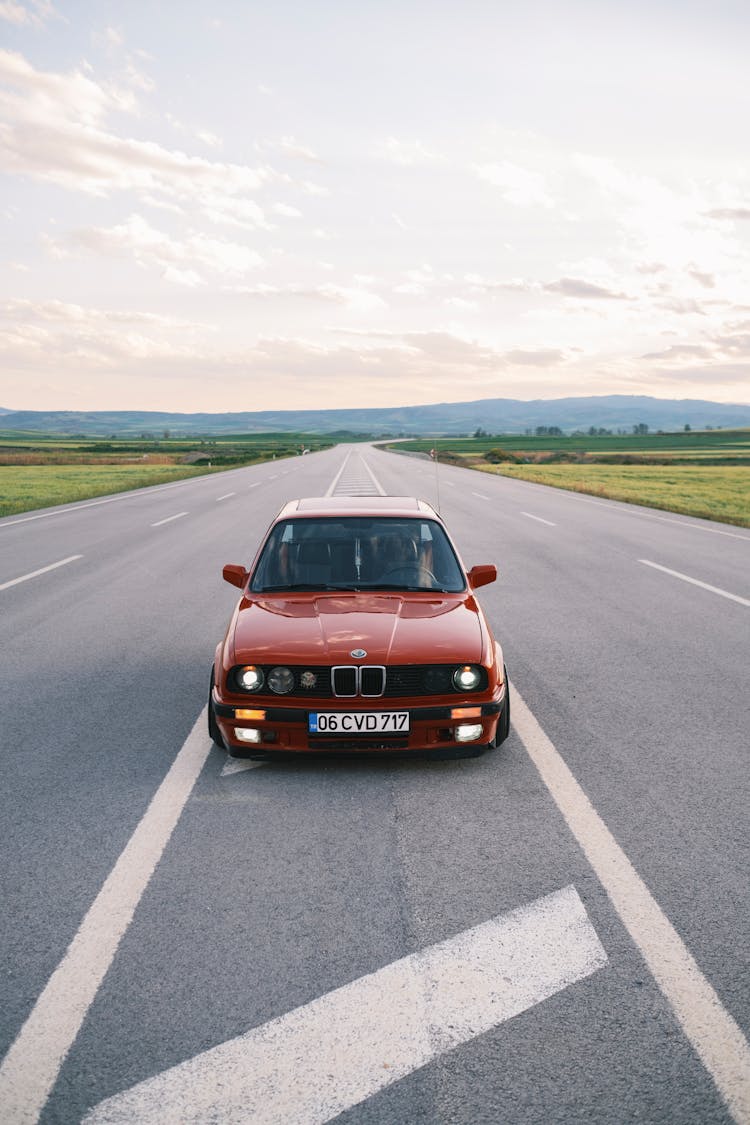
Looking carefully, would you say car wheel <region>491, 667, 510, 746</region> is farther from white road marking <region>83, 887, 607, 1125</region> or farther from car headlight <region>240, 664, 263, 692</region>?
white road marking <region>83, 887, 607, 1125</region>

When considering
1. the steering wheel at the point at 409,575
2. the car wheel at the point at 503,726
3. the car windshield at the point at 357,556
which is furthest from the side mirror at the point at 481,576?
the car wheel at the point at 503,726

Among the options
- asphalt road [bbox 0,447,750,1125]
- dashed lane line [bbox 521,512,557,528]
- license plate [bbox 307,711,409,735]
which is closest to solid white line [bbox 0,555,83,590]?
asphalt road [bbox 0,447,750,1125]

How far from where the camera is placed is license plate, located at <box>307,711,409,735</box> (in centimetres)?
445

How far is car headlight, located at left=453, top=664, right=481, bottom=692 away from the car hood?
53 mm

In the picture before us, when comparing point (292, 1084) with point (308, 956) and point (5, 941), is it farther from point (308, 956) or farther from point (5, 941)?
point (5, 941)

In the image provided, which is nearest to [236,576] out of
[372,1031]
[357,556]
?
[357,556]

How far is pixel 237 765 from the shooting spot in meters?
4.77

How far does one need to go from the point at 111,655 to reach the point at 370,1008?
5.01 m

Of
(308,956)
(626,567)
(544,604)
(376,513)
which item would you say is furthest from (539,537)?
(308,956)

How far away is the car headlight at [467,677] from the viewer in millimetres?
4590

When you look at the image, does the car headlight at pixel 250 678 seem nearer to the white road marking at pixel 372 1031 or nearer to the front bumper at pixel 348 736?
the front bumper at pixel 348 736

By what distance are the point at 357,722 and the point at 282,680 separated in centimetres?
45

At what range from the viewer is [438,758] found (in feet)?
15.1

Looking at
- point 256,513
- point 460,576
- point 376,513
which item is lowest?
point 256,513
